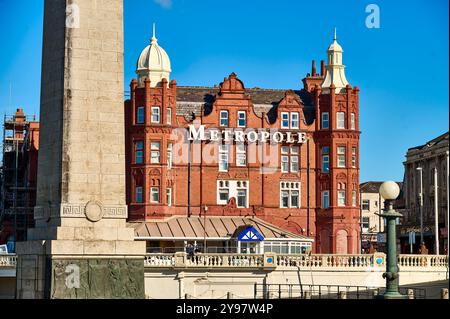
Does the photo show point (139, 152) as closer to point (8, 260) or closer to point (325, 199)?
point (325, 199)

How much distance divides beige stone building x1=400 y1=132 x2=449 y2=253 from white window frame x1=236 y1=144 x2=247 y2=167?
19.3 m

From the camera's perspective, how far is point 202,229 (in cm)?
8762

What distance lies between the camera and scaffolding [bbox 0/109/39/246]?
9912 cm

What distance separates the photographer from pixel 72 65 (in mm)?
35594

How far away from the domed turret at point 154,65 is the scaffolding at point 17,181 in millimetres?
12677

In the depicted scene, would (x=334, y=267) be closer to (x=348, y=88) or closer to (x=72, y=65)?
(x=348, y=88)

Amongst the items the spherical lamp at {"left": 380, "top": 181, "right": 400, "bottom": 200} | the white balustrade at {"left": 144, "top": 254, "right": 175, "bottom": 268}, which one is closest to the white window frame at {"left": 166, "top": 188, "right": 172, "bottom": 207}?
the white balustrade at {"left": 144, "top": 254, "right": 175, "bottom": 268}

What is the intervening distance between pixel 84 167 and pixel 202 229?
2071 inches

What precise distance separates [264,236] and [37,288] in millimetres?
49235

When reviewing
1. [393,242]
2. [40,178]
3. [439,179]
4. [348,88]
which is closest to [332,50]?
[348,88]

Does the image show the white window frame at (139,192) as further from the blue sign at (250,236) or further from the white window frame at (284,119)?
the white window frame at (284,119)

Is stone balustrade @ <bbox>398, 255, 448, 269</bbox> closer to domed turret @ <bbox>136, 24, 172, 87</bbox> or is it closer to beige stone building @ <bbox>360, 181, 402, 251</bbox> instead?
domed turret @ <bbox>136, 24, 172, 87</bbox>

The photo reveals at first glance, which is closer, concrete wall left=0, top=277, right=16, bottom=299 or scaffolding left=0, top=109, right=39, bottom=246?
concrete wall left=0, top=277, right=16, bottom=299

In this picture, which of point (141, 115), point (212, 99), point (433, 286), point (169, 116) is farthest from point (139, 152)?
point (433, 286)
